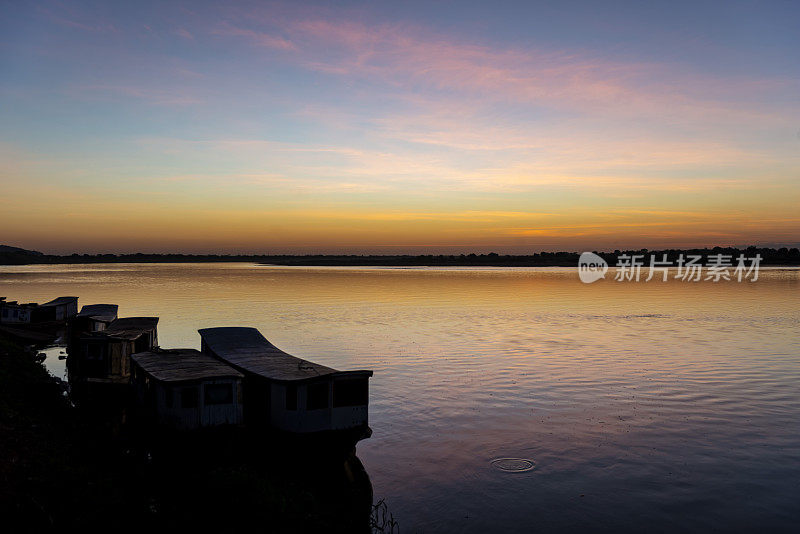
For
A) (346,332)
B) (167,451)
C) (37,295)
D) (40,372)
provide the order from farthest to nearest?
(37,295)
(346,332)
(40,372)
(167,451)

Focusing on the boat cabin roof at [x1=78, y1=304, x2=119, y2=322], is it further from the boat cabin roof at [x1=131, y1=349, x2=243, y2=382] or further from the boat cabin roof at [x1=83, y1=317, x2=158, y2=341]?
the boat cabin roof at [x1=131, y1=349, x2=243, y2=382]

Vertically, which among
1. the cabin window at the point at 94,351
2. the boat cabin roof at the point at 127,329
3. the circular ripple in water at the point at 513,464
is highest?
the boat cabin roof at the point at 127,329

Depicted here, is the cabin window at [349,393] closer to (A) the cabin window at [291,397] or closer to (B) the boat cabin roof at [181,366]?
(A) the cabin window at [291,397]

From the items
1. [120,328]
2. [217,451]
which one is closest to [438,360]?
[120,328]

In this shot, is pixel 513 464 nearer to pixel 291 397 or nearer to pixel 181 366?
pixel 291 397

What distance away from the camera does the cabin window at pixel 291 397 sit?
73.8 feet

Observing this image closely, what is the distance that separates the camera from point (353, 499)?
69.5ft

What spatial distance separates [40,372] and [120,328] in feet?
17.4

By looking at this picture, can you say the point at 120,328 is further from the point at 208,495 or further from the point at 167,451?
the point at 208,495

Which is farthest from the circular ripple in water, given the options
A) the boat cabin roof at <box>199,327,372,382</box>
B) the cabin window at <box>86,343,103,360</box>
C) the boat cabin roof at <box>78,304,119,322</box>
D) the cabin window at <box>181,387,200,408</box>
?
the boat cabin roof at <box>78,304,119,322</box>

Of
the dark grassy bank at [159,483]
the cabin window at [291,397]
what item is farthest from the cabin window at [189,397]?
the cabin window at [291,397]

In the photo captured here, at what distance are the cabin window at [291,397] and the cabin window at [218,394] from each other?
2337 mm

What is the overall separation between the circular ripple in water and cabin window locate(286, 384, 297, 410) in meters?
8.57

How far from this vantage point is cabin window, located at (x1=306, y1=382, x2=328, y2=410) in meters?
22.5
